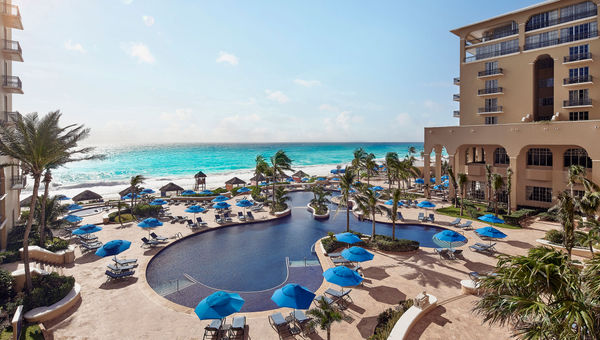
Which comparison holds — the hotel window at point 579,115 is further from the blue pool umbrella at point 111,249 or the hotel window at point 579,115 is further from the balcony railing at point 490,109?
the blue pool umbrella at point 111,249

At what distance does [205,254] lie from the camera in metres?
20.5

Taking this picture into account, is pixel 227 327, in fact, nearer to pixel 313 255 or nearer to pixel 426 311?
pixel 426 311

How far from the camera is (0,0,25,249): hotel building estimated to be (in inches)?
784

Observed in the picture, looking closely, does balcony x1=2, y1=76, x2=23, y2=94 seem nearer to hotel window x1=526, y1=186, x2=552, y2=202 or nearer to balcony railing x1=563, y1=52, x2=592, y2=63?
hotel window x1=526, y1=186, x2=552, y2=202

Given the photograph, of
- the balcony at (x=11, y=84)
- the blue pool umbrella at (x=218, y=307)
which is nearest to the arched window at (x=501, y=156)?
the blue pool umbrella at (x=218, y=307)

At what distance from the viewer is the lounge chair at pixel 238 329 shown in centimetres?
1111

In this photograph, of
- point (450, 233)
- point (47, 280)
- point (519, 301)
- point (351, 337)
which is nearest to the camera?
point (519, 301)

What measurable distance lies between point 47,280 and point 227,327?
10.3m

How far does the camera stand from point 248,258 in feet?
64.6

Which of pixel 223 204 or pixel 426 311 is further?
pixel 223 204

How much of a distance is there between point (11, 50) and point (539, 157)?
159 ft

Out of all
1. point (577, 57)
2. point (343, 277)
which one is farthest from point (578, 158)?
point (343, 277)

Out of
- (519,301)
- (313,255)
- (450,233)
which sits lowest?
(313,255)

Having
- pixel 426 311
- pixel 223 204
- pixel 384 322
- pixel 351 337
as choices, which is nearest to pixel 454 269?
pixel 426 311
